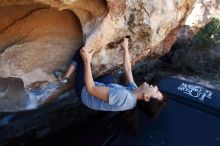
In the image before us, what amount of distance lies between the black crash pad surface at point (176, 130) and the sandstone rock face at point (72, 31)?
589 mm

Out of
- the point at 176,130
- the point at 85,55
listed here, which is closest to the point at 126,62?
the point at 85,55

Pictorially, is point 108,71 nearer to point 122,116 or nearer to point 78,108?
point 122,116

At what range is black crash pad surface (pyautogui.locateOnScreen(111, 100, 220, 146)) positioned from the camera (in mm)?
2621

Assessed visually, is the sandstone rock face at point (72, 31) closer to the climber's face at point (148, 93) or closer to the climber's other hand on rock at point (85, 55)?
the climber's other hand on rock at point (85, 55)

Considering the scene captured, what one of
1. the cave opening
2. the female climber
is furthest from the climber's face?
the cave opening

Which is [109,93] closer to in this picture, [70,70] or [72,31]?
[70,70]

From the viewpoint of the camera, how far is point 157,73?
4.35 m

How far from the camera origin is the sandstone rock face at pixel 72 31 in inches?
102

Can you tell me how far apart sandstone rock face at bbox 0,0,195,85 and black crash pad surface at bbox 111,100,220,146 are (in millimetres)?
589

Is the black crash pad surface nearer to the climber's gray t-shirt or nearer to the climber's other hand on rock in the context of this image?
the climber's gray t-shirt

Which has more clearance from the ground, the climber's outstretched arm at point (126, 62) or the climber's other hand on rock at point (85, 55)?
the climber's other hand on rock at point (85, 55)

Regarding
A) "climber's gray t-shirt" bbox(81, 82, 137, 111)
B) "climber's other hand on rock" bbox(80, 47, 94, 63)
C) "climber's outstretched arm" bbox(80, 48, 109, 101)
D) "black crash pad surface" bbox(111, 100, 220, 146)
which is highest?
"climber's other hand on rock" bbox(80, 47, 94, 63)

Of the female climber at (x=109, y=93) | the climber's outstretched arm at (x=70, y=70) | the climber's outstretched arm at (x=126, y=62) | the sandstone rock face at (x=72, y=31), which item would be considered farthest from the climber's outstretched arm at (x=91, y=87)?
the climber's outstretched arm at (x=126, y=62)

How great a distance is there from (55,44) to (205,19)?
248cm
